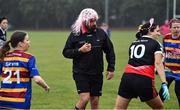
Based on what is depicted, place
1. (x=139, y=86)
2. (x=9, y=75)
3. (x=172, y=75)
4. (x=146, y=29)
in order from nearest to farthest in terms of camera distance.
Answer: (x=9, y=75) < (x=139, y=86) < (x=146, y=29) < (x=172, y=75)

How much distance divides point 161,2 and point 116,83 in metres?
70.1

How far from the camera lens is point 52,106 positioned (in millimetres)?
10664

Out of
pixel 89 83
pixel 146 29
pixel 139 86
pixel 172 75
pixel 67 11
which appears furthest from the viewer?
pixel 67 11

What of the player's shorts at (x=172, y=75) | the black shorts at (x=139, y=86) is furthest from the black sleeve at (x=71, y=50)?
the player's shorts at (x=172, y=75)

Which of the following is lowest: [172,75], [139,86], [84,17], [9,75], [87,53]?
[172,75]

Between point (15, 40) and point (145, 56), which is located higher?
point (15, 40)

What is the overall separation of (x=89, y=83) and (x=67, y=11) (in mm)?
78533

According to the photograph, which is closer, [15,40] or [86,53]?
[15,40]

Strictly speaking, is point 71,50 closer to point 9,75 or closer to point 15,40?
point 15,40

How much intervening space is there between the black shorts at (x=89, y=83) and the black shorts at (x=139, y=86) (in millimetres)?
1135

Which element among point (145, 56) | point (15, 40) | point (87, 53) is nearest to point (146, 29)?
point (145, 56)

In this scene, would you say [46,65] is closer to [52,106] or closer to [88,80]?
[52,106]

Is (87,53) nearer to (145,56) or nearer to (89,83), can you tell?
(89,83)

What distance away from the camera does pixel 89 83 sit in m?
8.31
